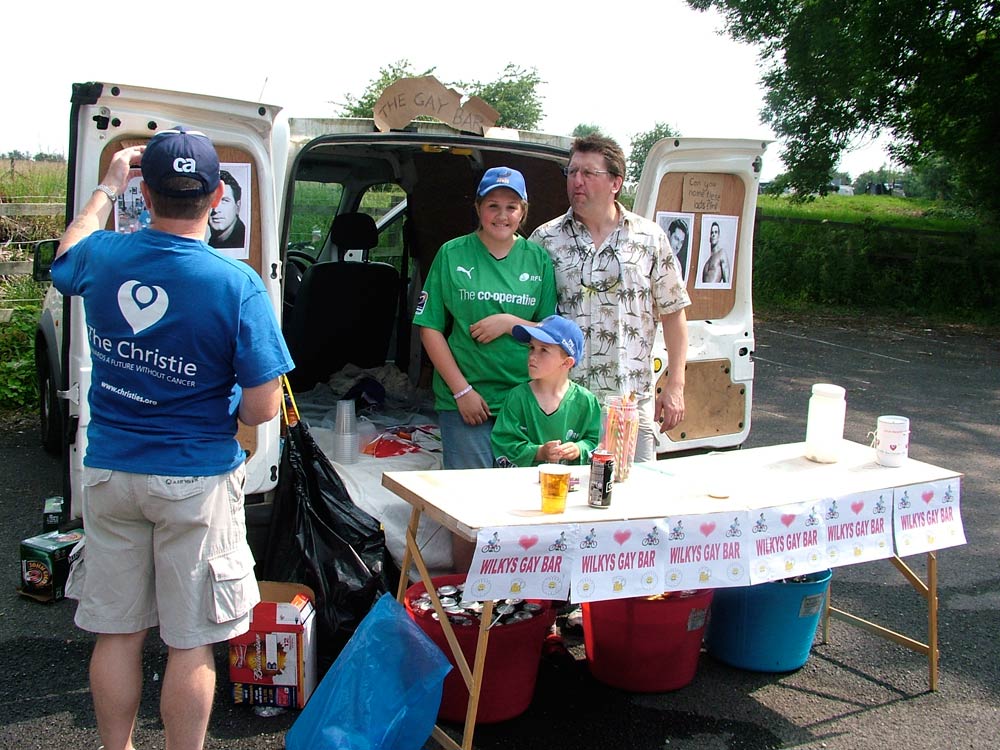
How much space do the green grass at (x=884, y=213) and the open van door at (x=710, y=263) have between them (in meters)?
Result: 9.28

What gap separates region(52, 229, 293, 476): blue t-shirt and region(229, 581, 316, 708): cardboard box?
93 cm

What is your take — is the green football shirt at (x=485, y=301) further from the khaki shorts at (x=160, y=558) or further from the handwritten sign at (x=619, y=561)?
the khaki shorts at (x=160, y=558)

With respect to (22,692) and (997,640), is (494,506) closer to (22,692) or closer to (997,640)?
(22,692)

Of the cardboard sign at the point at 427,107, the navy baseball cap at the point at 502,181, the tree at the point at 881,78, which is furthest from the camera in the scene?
the tree at the point at 881,78

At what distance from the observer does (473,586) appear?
8.70 ft

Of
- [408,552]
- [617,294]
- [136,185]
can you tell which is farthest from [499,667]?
[136,185]

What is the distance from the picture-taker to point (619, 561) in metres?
2.84

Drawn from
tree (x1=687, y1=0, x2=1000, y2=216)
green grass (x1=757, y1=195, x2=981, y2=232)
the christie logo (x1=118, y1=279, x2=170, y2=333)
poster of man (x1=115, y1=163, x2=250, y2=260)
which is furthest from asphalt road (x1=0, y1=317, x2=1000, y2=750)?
tree (x1=687, y1=0, x2=1000, y2=216)

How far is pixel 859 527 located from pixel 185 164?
8.46 feet

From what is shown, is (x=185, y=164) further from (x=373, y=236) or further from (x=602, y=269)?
(x=373, y=236)

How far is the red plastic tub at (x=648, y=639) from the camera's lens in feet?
11.0

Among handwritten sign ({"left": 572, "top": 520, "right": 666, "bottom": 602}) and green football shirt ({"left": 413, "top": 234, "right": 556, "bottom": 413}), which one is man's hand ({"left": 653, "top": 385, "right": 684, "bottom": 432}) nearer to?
green football shirt ({"left": 413, "top": 234, "right": 556, "bottom": 413})

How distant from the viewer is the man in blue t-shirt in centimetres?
237

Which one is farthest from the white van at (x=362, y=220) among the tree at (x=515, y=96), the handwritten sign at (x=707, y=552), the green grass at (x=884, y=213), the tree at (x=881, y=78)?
the tree at (x=515, y=96)
